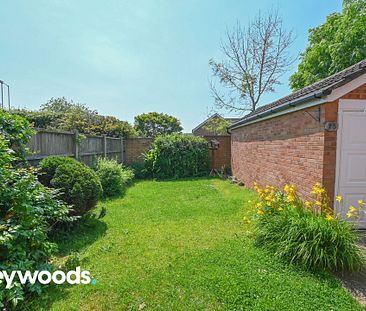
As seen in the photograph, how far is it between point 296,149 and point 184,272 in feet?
12.5

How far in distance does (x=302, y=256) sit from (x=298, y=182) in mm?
2339

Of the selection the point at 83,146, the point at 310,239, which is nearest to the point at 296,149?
the point at 310,239

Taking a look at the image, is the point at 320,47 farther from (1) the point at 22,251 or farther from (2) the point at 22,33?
(1) the point at 22,251

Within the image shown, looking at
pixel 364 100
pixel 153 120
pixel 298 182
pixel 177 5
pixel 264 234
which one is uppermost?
pixel 177 5

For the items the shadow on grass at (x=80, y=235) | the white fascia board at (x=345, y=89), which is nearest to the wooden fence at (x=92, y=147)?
the shadow on grass at (x=80, y=235)

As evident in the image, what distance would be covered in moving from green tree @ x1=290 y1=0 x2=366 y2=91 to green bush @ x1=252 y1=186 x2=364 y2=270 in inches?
462

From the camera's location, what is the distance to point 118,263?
3170 mm

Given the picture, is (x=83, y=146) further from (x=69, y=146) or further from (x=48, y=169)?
(x=48, y=169)

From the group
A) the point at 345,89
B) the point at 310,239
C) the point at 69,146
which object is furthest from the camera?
the point at 69,146

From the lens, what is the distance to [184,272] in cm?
291

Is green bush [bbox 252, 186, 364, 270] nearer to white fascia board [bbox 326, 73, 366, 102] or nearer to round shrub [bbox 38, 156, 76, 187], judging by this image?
white fascia board [bbox 326, 73, 366, 102]

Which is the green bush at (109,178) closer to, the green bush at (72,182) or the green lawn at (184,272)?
the green lawn at (184,272)

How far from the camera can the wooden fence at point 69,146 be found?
16.3ft

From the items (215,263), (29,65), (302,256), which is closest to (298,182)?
(302,256)
